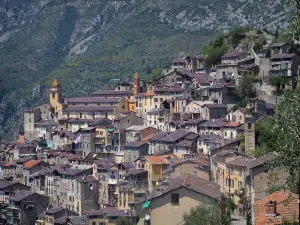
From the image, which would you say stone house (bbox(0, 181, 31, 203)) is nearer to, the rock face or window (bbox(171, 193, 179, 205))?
window (bbox(171, 193, 179, 205))

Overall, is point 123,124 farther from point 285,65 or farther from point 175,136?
point 285,65

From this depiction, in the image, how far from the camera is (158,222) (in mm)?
43219

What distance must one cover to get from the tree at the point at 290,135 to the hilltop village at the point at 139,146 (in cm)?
2039

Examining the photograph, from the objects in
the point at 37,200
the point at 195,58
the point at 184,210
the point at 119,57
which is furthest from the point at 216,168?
the point at 119,57

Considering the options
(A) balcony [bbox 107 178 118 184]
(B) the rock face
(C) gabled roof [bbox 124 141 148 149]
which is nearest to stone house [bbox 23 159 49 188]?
(C) gabled roof [bbox 124 141 148 149]

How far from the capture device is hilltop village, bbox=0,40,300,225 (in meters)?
61.7

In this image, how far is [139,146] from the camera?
77875 millimetres

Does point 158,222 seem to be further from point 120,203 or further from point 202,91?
point 202,91

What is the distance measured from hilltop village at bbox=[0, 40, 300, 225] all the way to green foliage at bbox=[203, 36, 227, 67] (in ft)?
5.60

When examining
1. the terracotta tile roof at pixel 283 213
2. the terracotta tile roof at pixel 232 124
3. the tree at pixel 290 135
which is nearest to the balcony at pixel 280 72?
the terracotta tile roof at pixel 232 124

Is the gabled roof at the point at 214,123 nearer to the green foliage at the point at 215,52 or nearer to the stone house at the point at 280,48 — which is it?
the stone house at the point at 280,48

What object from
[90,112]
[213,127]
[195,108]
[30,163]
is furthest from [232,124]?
[90,112]

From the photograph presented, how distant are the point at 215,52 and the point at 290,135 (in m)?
72.3

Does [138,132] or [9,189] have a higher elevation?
[138,132]
